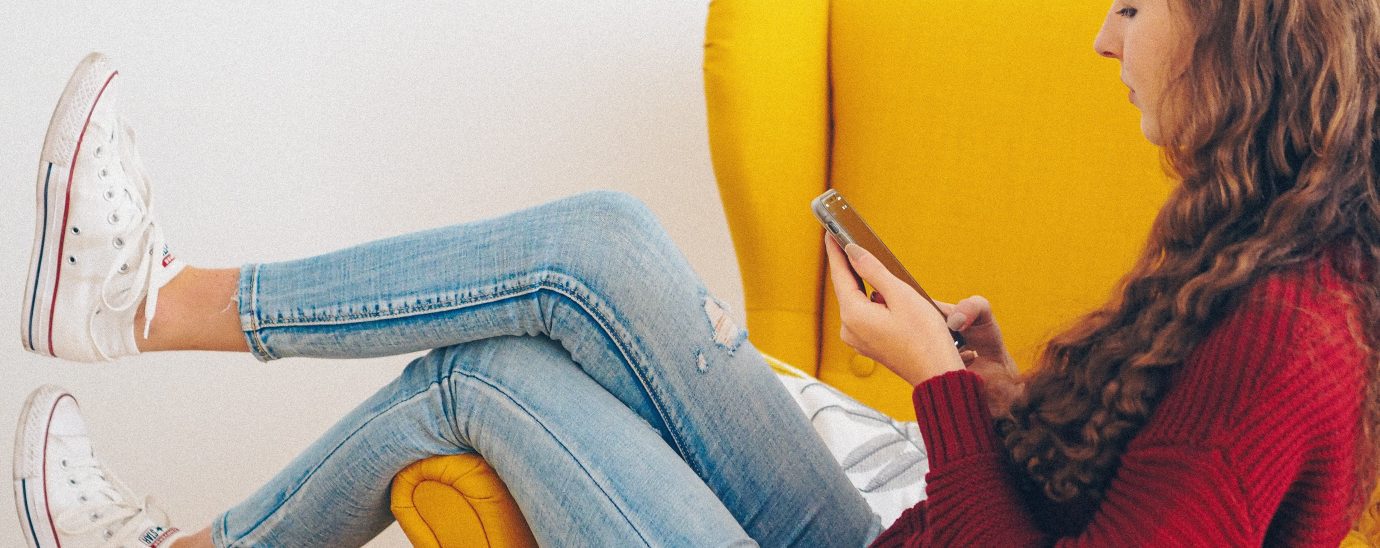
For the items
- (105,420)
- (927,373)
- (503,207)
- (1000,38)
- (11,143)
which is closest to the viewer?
(927,373)

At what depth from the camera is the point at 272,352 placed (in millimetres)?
958

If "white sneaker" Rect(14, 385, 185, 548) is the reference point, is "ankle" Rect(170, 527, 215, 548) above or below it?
below

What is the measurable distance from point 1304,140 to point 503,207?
4.77ft

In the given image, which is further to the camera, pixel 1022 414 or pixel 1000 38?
pixel 1000 38

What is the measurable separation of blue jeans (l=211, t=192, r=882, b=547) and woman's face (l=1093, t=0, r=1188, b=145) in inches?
14.6

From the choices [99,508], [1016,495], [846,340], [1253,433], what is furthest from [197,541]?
[1253,433]

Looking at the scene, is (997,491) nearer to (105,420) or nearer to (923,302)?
(923,302)

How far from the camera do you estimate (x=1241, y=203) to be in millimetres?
729

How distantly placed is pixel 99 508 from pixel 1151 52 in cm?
96

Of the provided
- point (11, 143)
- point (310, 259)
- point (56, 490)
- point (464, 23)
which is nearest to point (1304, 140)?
point (310, 259)

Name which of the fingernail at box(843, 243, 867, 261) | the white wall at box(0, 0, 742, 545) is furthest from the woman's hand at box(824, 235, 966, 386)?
the white wall at box(0, 0, 742, 545)

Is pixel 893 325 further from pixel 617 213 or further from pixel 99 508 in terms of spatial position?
pixel 99 508

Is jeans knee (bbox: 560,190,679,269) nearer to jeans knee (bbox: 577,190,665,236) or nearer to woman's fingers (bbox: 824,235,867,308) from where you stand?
jeans knee (bbox: 577,190,665,236)

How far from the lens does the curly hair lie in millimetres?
699
